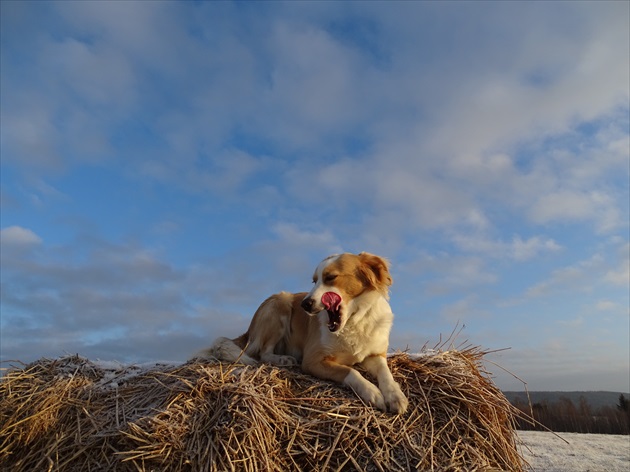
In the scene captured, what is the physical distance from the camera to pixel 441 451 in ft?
11.4

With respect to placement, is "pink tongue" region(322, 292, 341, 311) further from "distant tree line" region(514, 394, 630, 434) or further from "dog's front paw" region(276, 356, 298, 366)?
"distant tree line" region(514, 394, 630, 434)

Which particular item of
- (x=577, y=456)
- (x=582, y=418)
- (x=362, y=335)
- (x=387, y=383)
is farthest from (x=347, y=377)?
(x=582, y=418)

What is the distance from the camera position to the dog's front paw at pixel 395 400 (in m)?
3.52

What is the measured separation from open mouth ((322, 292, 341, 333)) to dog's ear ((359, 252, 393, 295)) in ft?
1.25

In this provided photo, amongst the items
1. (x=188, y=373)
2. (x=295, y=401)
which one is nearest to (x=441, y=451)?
(x=295, y=401)

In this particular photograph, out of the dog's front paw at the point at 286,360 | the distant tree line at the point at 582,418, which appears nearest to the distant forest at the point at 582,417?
the distant tree line at the point at 582,418

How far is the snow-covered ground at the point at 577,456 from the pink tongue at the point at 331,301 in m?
2.63

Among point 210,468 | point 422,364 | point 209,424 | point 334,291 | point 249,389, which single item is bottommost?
point 210,468

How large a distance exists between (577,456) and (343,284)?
5.54 m

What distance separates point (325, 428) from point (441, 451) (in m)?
0.88

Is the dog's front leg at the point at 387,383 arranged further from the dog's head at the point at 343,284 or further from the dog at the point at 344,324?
the dog's head at the point at 343,284

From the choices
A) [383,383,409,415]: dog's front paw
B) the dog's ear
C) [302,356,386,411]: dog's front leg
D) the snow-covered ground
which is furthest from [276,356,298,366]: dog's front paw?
the snow-covered ground

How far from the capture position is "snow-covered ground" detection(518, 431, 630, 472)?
6.17m

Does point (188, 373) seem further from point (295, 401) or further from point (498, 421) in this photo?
point (498, 421)
